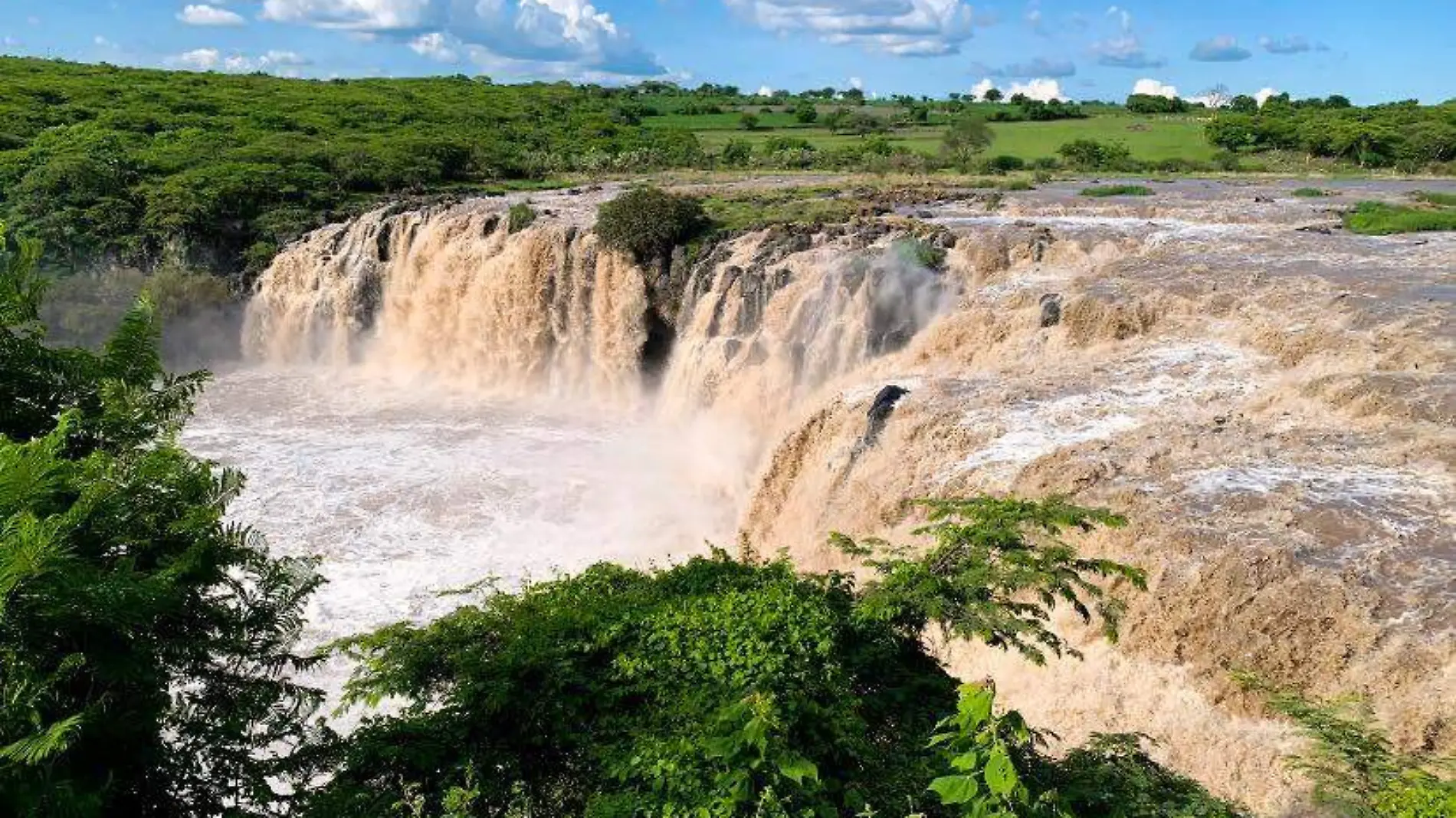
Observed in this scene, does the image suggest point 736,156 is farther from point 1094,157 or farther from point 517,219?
point 517,219

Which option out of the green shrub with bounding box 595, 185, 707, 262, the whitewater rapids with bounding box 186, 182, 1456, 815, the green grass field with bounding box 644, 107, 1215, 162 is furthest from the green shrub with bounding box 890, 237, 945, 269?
the green grass field with bounding box 644, 107, 1215, 162

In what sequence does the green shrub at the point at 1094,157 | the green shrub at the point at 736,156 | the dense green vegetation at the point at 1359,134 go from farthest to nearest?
the green shrub at the point at 736,156, the green shrub at the point at 1094,157, the dense green vegetation at the point at 1359,134

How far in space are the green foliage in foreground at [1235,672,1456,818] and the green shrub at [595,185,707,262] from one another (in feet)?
65.4

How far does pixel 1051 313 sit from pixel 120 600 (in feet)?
55.0

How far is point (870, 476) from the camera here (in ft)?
48.9

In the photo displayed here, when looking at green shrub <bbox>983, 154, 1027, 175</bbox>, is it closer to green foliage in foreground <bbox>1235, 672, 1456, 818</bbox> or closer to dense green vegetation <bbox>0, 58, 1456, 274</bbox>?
dense green vegetation <bbox>0, 58, 1456, 274</bbox>

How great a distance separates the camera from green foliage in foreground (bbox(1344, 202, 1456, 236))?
23547 millimetres

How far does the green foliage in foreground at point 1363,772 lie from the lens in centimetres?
608

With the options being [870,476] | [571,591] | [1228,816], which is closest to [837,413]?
[870,476]

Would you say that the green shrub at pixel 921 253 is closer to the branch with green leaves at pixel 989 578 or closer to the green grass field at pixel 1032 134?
the branch with green leaves at pixel 989 578

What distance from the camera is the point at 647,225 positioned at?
2564 centimetres

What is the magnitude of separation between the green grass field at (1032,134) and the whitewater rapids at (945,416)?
735 inches

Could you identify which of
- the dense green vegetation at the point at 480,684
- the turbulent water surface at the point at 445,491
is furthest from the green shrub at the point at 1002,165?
the dense green vegetation at the point at 480,684

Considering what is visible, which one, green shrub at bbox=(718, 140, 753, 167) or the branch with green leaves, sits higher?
green shrub at bbox=(718, 140, 753, 167)
